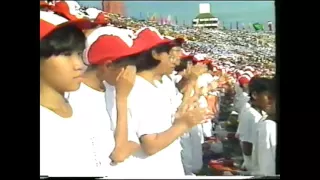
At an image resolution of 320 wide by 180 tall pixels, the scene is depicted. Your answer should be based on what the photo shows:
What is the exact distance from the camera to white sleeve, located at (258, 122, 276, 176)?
3264mm

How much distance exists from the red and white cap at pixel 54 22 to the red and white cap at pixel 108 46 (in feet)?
0.26

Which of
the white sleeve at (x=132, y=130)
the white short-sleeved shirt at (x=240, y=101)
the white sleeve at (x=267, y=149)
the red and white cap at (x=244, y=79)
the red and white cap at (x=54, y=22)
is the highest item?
the red and white cap at (x=54, y=22)

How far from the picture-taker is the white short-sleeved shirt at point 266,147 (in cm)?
326

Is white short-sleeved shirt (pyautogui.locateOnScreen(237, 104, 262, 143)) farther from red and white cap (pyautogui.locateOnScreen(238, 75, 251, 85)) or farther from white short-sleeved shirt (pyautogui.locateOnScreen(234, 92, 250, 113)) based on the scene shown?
red and white cap (pyautogui.locateOnScreen(238, 75, 251, 85))

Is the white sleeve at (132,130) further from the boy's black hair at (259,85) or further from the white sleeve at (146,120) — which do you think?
the boy's black hair at (259,85)

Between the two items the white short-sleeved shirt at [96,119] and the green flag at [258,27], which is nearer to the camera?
the white short-sleeved shirt at [96,119]

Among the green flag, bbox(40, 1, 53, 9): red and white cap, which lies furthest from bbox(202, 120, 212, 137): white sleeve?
bbox(40, 1, 53, 9): red and white cap

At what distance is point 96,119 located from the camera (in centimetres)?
325

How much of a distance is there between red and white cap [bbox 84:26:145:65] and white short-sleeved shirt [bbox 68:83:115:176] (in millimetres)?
186

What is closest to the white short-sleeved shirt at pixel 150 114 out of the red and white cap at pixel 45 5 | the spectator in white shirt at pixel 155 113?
the spectator in white shirt at pixel 155 113

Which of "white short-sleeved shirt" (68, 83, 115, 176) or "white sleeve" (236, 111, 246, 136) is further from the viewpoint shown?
"white sleeve" (236, 111, 246, 136)

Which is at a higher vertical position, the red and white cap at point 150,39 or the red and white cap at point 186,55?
the red and white cap at point 150,39

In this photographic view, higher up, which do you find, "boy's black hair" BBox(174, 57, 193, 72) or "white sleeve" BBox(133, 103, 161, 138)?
"boy's black hair" BBox(174, 57, 193, 72)
